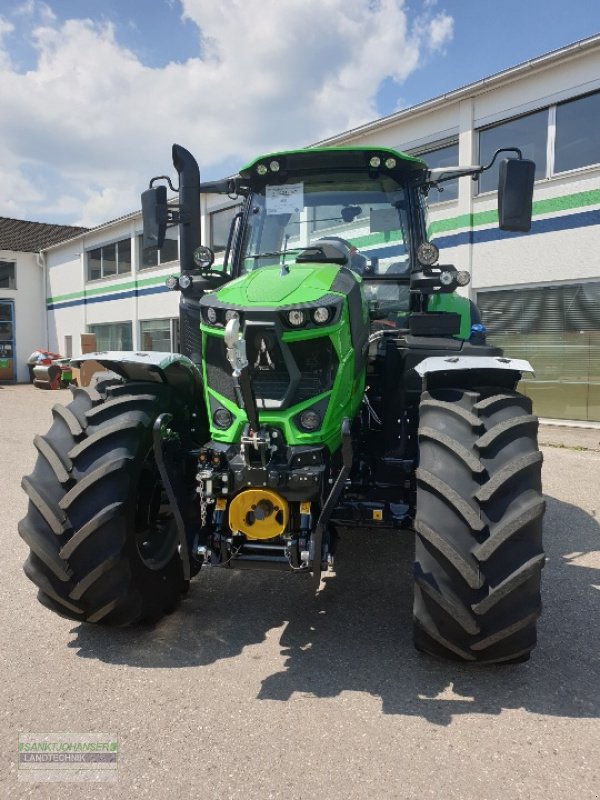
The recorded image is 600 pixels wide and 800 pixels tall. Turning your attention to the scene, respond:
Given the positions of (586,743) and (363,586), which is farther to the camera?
(363,586)

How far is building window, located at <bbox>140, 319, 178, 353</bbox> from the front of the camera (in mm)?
18984

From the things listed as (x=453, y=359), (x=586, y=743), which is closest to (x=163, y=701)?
(x=586, y=743)

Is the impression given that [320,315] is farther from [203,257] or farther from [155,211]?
[155,211]

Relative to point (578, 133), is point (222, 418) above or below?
below

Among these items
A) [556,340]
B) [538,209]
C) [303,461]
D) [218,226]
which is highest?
[218,226]

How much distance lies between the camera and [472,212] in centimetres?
1163

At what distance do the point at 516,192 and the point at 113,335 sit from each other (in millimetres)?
20231

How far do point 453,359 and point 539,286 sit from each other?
8.36m

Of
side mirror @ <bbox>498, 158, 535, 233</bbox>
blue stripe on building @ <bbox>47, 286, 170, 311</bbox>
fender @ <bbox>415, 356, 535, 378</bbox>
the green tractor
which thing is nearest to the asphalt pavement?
the green tractor

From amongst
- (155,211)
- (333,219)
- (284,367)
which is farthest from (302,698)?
(155,211)

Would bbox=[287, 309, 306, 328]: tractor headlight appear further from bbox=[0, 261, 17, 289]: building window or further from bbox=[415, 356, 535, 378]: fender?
bbox=[0, 261, 17, 289]: building window

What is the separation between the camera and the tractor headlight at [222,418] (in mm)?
3135

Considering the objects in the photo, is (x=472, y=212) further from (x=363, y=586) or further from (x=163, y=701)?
(x=163, y=701)

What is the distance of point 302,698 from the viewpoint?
106 inches
